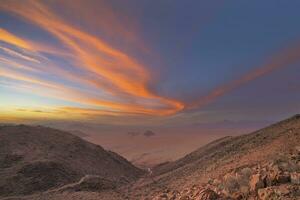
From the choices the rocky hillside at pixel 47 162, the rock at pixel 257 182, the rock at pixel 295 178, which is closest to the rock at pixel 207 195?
the rock at pixel 257 182

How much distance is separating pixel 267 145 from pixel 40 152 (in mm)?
17584

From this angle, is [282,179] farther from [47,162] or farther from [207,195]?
[47,162]

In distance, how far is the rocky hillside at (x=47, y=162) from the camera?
67.4 ft

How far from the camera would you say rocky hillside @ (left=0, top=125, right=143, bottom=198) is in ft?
67.4

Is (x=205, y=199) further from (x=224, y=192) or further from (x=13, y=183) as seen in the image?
(x=13, y=183)

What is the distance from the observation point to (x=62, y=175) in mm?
21938

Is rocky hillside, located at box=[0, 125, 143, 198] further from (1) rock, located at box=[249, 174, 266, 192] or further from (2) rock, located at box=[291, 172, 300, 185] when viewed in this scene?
(2) rock, located at box=[291, 172, 300, 185]

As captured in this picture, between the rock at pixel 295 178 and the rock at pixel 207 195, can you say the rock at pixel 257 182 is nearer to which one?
the rock at pixel 295 178

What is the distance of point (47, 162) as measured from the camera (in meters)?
22.9

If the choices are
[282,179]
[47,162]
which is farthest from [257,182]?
[47,162]

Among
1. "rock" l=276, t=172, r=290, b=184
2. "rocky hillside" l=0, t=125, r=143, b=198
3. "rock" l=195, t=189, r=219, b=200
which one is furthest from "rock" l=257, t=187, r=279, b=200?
"rocky hillside" l=0, t=125, r=143, b=198

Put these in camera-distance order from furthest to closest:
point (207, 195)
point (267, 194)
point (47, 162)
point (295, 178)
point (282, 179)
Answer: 1. point (47, 162)
2. point (207, 195)
3. point (282, 179)
4. point (295, 178)
5. point (267, 194)

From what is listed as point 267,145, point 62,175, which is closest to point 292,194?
point 267,145

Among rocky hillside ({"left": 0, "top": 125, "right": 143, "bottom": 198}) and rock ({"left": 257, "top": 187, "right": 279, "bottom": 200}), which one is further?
rocky hillside ({"left": 0, "top": 125, "right": 143, "bottom": 198})
